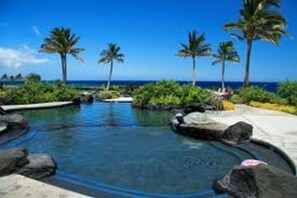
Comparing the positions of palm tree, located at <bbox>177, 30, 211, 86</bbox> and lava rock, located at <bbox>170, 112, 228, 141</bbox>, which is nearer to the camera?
lava rock, located at <bbox>170, 112, 228, 141</bbox>

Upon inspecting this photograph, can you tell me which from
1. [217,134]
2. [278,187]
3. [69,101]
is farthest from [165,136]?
[69,101]

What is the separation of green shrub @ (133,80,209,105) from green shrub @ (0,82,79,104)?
23.5 feet

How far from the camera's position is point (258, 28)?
3469cm

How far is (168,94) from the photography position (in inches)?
1168

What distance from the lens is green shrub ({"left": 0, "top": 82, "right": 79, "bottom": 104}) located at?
3044 cm

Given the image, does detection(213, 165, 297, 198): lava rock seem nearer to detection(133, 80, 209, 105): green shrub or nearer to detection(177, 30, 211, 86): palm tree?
detection(133, 80, 209, 105): green shrub

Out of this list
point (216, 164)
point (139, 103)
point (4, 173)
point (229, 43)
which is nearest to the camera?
point (4, 173)

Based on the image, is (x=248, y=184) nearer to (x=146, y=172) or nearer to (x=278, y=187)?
(x=278, y=187)

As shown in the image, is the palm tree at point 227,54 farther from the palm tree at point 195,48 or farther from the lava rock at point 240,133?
the lava rock at point 240,133

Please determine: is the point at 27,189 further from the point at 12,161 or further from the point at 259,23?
the point at 259,23

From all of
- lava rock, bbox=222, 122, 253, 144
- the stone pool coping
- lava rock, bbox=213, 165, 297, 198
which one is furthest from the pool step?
the stone pool coping

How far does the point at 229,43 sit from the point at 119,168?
50844mm

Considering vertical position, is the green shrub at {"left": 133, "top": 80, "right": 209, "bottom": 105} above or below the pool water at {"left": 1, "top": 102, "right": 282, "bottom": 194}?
above

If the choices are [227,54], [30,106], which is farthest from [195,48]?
[30,106]
